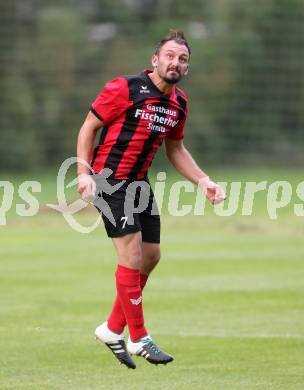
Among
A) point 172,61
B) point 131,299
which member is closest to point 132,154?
point 172,61

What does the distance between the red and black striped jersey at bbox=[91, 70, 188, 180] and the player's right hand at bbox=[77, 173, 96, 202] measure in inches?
19.0

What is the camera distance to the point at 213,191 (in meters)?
8.95

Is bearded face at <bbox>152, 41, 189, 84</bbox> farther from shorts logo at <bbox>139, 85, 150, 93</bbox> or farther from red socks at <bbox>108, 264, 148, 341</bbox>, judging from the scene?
red socks at <bbox>108, 264, 148, 341</bbox>

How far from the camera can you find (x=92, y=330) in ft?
37.7

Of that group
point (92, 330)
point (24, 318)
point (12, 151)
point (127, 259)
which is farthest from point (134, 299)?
point (12, 151)

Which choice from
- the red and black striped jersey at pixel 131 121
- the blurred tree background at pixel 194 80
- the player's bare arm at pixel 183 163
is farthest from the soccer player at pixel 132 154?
the blurred tree background at pixel 194 80

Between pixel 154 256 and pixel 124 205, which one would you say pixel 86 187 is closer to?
pixel 124 205

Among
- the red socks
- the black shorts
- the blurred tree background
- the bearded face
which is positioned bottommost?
the blurred tree background

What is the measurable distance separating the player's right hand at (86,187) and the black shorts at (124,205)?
1.21 feet

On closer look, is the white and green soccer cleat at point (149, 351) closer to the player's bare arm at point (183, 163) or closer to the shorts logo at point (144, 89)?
the player's bare arm at point (183, 163)

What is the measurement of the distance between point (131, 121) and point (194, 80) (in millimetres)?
29244

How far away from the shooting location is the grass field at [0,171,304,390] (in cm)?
917

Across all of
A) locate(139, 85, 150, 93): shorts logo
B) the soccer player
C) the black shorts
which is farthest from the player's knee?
locate(139, 85, 150, 93): shorts logo

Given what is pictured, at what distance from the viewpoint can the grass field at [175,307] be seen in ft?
30.1
